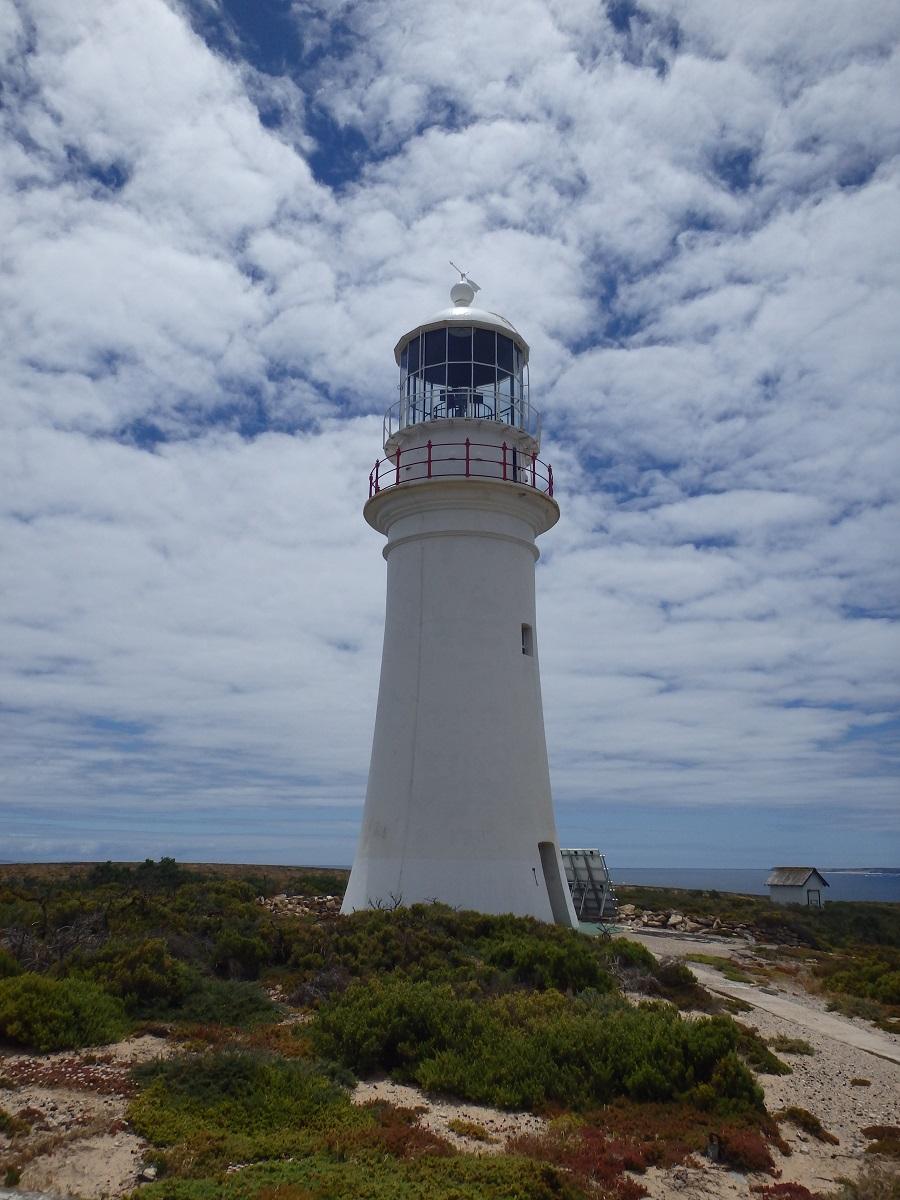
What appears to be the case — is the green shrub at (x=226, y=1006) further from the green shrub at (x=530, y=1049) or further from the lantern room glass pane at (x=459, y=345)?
the lantern room glass pane at (x=459, y=345)

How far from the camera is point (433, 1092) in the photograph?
28.1ft

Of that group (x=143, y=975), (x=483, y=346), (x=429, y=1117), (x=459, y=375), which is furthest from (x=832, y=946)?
(x=143, y=975)

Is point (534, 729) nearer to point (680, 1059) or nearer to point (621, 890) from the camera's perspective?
point (680, 1059)

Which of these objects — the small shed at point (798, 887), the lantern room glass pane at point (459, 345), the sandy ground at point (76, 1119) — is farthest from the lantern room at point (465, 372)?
the small shed at point (798, 887)

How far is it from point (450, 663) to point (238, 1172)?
1071 centimetres

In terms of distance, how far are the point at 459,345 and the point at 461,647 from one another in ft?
19.7

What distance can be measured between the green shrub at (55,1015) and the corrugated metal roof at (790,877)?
30331 millimetres

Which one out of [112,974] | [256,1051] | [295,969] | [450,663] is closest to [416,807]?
[450,663]

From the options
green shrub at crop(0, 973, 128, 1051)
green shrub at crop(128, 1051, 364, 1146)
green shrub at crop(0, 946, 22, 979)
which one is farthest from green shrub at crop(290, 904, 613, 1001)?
green shrub at crop(0, 946, 22, 979)

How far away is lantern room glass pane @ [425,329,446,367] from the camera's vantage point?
59.5 feet

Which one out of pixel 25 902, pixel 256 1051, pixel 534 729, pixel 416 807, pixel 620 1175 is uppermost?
pixel 534 729

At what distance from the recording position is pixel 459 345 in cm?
1814

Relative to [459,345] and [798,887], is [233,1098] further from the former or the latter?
[798,887]

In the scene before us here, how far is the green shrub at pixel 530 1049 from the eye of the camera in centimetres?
843
